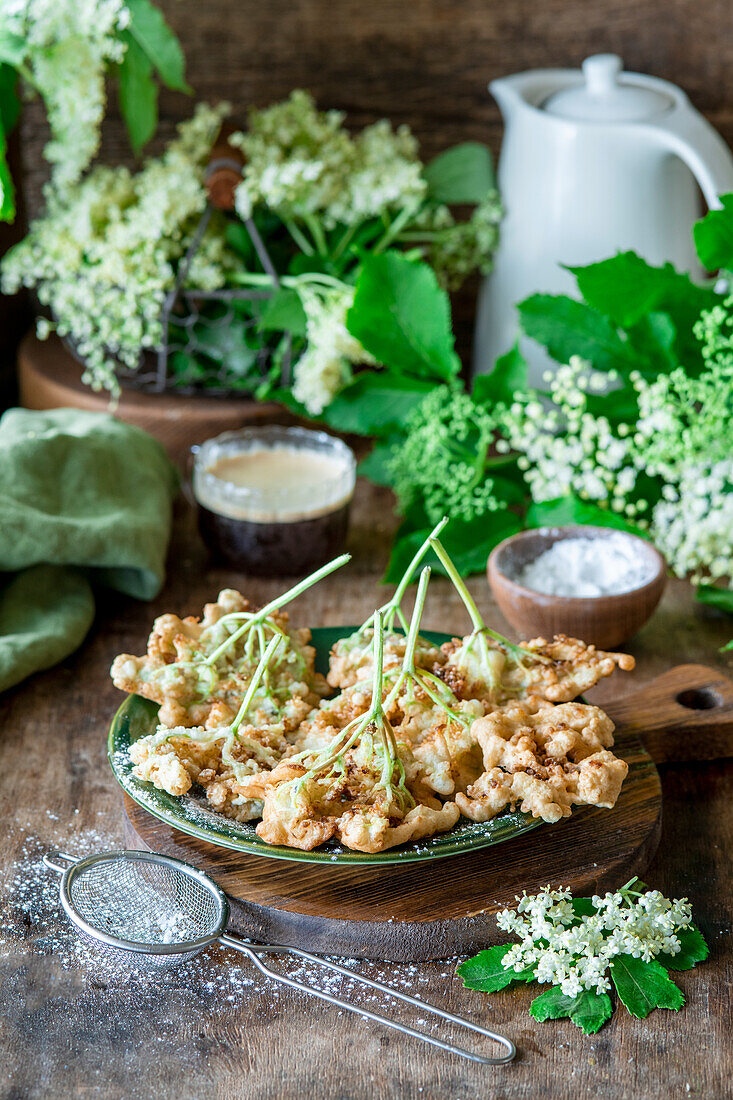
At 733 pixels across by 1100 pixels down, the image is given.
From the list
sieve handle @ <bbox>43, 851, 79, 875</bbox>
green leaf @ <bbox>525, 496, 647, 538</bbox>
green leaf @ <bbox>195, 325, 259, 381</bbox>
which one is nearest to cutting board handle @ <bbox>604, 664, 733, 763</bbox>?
green leaf @ <bbox>525, 496, 647, 538</bbox>

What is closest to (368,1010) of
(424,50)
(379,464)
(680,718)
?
(680,718)

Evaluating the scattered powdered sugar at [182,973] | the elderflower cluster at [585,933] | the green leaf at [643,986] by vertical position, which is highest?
the elderflower cluster at [585,933]

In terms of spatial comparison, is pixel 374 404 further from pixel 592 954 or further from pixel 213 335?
pixel 592 954

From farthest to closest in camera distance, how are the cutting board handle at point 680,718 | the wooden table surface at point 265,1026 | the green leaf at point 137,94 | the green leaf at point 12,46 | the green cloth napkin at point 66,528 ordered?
the green leaf at point 137,94 < the green leaf at point 12,46 < the green cloth napkin at point 66,528 < the cutting board handle at point 680,718 < the wooden table surface at point 265,1026

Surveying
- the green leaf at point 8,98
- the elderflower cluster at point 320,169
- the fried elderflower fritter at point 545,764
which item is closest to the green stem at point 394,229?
the elderflower cluster at point 320,169

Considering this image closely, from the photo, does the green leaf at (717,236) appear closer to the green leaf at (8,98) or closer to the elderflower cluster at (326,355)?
→ the elderflower cluster at (326,355)

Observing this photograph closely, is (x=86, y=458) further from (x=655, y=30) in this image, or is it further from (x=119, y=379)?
(x=655, y=30)

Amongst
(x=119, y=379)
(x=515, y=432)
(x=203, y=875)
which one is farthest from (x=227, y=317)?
(x=203, y=875)

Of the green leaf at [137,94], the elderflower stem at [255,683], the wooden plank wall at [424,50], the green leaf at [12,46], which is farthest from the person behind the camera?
the wooden plank wall at [424,50]
